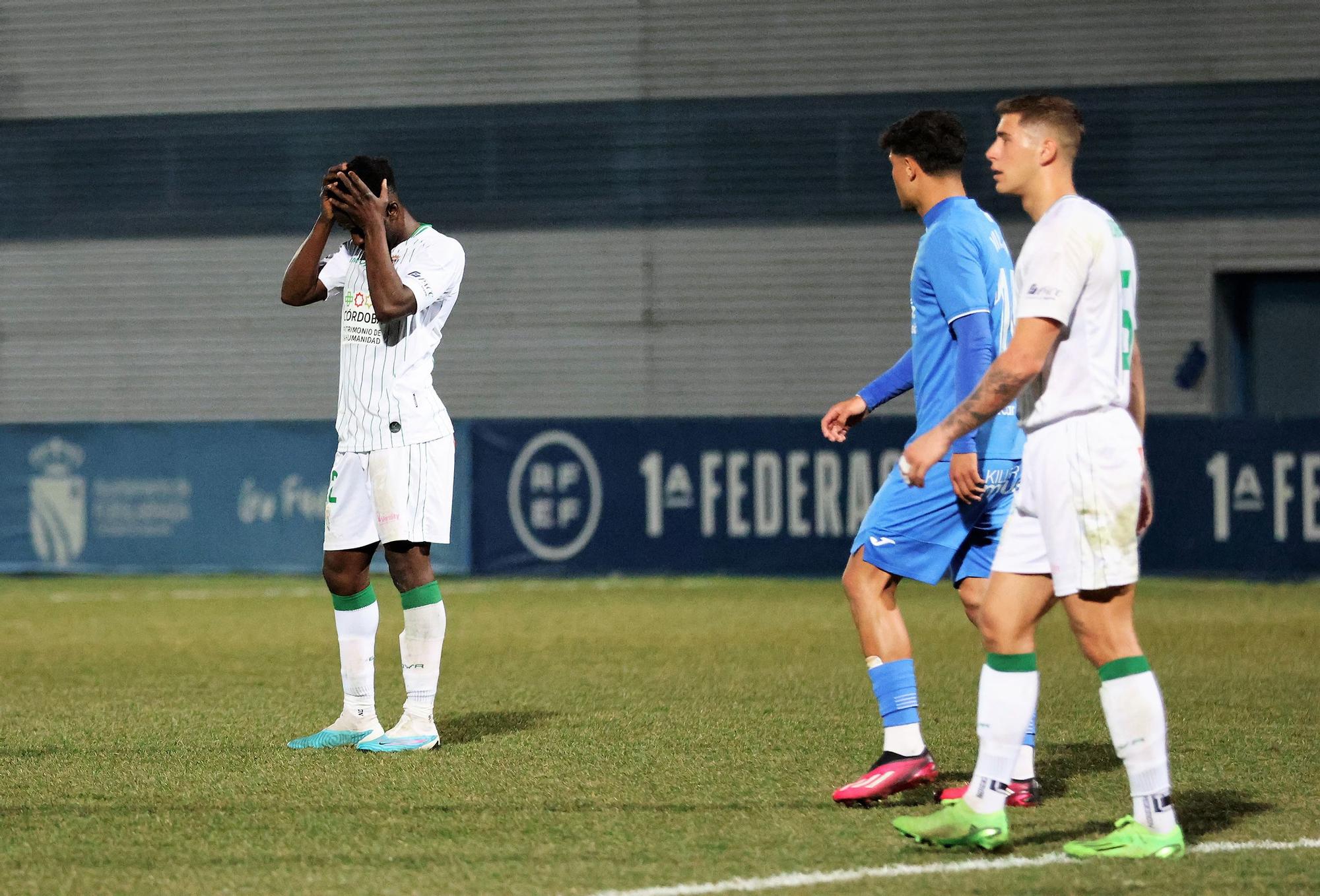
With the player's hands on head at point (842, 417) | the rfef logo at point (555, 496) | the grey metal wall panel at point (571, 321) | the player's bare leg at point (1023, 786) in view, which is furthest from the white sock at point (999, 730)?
the grey metal wall panel at point (571, 321)

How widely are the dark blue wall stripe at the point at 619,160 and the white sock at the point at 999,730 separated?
18325mm

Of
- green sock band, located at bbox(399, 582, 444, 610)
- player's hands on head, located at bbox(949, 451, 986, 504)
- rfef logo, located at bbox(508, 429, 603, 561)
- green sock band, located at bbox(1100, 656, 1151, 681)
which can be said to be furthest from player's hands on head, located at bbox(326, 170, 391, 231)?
rfef logo, located at bbox(508, 429, 603, 561)

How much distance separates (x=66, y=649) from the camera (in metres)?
11.2

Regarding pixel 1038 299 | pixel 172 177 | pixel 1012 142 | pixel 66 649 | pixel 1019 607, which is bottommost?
pixel 66 649

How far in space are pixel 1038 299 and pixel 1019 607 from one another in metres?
0.90

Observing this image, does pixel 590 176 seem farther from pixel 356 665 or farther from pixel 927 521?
pixel 927 521

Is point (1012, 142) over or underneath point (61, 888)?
over

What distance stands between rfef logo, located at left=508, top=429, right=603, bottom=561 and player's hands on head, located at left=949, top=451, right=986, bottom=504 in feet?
38.7

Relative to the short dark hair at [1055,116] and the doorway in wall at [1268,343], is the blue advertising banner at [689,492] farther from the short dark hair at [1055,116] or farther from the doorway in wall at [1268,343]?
the short dark hair at [1055,116]

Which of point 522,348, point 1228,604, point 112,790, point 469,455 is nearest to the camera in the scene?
point 112,790

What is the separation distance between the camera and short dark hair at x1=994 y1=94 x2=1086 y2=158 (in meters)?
4.75

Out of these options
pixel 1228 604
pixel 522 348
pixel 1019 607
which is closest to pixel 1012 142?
pixel 1019 607

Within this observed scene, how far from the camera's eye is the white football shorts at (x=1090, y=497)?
15.1 feet

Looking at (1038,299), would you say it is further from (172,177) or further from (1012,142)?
(172,177)
